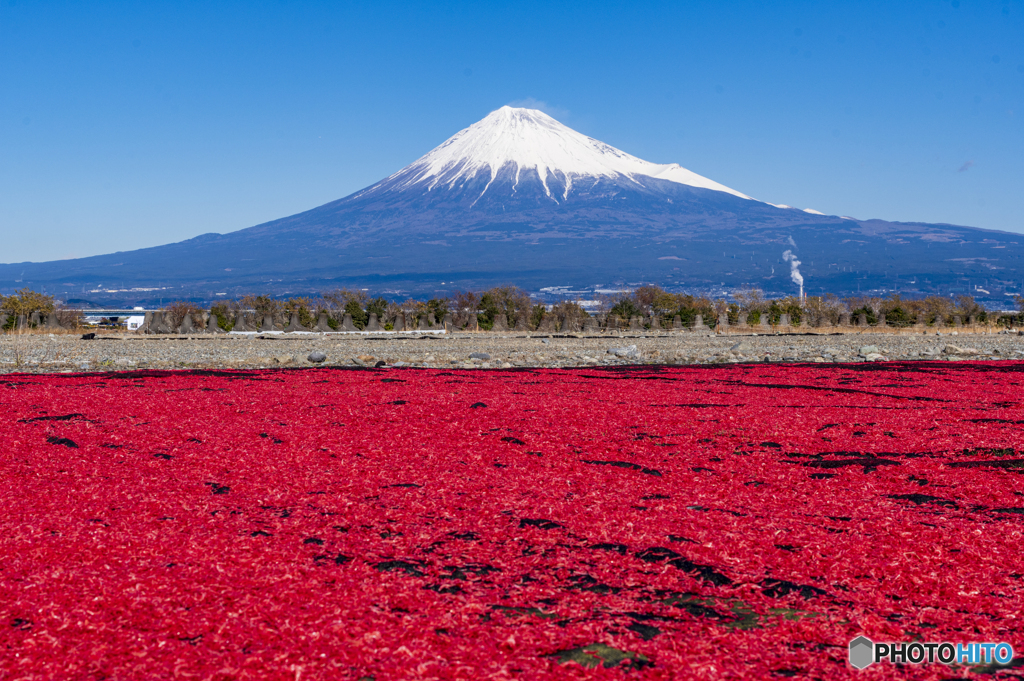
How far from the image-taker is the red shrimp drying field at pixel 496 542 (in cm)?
293

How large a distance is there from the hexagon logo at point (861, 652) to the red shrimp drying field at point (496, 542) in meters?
0.07

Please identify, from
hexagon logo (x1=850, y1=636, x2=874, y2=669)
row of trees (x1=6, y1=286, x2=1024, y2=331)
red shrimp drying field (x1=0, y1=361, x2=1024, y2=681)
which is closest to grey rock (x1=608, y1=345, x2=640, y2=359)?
red shrimp drying field (x1=0, y1=361, x2=1024, y2=681)

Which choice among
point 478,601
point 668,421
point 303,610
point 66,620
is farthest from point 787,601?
point 668,421

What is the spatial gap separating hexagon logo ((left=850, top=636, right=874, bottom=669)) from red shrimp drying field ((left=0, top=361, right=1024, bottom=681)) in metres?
0.07

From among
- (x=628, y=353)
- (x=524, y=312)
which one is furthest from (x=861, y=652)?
(x=524, y=312)

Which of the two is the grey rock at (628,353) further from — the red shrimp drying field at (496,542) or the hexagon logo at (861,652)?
the hexagon logo at (861,652)

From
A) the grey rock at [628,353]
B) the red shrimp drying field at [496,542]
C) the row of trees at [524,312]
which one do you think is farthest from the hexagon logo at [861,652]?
the row of trees at [524,312]

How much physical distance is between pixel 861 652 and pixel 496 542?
Result: 184 cm

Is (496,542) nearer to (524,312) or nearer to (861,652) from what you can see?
(861,652)

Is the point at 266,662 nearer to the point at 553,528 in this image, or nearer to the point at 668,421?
the point at 553,528

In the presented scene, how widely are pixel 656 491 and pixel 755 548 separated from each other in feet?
4.43

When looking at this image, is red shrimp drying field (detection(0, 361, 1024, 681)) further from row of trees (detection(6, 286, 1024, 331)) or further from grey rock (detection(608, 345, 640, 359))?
row of trees (detection(6, 286, 1024, 331))

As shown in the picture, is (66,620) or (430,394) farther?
(430,394)

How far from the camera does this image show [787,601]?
337 cm
